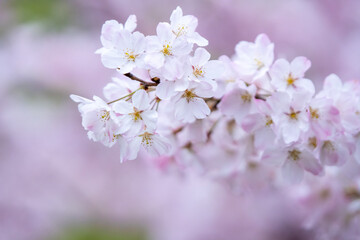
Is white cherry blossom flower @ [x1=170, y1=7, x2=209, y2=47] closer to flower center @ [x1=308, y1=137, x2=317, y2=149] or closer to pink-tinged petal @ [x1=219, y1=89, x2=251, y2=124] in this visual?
pink-tinged petal @ [x1=219, y1=89, x2=251, y2=124]

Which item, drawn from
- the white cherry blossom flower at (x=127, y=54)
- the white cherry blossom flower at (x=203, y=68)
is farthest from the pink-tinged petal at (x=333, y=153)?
the white cherry blossom flower at (x=127, y=54)

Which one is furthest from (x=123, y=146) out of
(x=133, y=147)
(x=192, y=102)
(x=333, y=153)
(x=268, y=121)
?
(x=333, y=153)

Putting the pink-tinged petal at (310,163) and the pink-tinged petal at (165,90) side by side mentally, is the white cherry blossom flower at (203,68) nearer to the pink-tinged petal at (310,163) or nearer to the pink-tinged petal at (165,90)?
the pink-tinged petal at (165,90)

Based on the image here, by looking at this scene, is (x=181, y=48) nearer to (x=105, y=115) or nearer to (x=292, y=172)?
(x=105, y=115)

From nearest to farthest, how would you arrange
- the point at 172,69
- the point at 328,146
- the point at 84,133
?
the point at 172,69
the point at 328,146
the point at 84,133

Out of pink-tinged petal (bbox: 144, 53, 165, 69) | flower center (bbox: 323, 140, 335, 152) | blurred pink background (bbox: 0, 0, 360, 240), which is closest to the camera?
pink-tinged petal (bbox: 144, 53, 165, 69)

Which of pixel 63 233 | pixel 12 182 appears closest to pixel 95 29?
pixel 12 182

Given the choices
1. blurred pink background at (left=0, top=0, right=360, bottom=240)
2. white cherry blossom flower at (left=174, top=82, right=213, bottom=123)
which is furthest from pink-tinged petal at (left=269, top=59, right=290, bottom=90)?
blurred pink background at (left=0, top=0, right=360, bottom=240)

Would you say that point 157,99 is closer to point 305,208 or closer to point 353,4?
point 305,208
